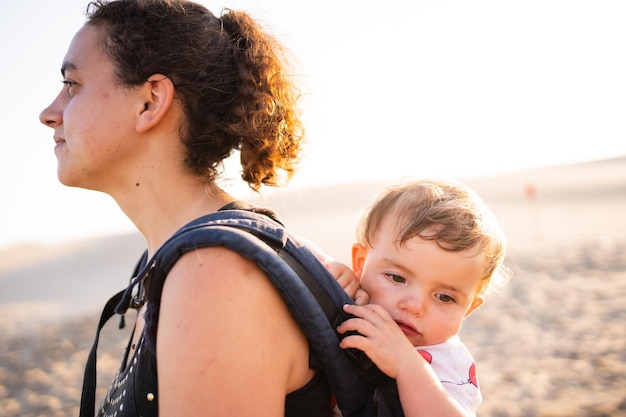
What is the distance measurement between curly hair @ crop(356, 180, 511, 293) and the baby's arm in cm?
39

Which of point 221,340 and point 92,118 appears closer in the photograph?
point 221,340

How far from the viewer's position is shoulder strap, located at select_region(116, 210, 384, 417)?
4.96 feet

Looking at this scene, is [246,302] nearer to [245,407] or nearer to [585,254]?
[245,407]

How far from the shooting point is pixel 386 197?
2.21 m

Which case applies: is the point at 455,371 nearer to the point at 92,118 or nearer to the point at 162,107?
the point at 162,107

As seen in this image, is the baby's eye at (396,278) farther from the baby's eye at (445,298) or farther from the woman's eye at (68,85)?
the woman's eye at (68,85)

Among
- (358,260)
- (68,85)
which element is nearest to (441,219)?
(358,260)

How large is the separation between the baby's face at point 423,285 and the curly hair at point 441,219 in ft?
0.11

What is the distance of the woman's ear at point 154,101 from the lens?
2170 mm

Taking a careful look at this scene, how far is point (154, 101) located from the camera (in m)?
2.21

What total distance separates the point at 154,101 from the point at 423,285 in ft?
3.76

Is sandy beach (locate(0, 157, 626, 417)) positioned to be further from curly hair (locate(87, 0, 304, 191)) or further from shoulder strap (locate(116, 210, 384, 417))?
shoulder strap (locate(116, 210, 384, 417))

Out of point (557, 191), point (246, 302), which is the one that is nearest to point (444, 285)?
point (246, 302)

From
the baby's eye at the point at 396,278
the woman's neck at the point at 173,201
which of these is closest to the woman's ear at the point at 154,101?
the woman's neck at the point at 173,201
